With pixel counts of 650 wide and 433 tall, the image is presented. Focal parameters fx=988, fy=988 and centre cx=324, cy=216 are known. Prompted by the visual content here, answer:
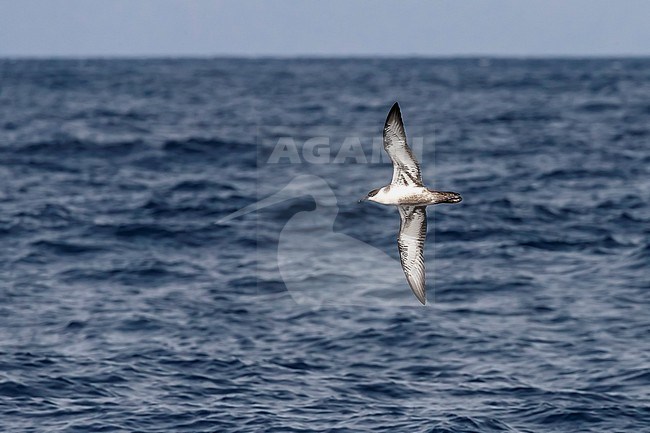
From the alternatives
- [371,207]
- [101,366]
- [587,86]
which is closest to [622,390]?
[101,366]

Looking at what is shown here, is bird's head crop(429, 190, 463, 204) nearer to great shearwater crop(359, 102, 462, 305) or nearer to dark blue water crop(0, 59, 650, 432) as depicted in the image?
great shearwater crop(359, 102, 462, 305)

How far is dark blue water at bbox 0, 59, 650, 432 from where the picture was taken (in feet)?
52.2

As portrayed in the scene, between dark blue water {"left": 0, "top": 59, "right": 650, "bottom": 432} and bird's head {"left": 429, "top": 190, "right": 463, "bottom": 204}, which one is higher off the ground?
bird's head {"left": 429, "top": 190, "right": 463, "bottom": 204}

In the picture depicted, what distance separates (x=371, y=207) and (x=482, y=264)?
6.77 m

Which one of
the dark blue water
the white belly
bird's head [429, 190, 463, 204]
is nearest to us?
bird's head [429, 190, 463, 204]

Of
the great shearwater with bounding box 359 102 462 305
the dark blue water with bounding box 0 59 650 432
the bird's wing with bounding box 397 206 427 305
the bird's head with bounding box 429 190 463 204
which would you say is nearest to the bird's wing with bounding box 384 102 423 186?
the great shearwater with bounding box 359 102 462 305

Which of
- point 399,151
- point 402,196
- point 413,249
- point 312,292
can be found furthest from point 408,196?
point 312,292

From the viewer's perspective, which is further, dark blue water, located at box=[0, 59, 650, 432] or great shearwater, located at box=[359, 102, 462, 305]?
dark blue water, located at box=[0, 59, 650, 432]

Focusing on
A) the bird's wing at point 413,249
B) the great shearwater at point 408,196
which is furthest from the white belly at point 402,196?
the bird's wing at point 413,249

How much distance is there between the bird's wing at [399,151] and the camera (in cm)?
1272

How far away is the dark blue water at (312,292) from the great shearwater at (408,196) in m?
2.56

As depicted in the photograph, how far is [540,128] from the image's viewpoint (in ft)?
157

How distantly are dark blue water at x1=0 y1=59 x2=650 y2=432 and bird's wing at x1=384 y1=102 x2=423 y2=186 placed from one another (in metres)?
4.04

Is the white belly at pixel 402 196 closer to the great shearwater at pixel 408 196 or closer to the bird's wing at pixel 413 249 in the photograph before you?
the great shearwater at pixel 408 196
